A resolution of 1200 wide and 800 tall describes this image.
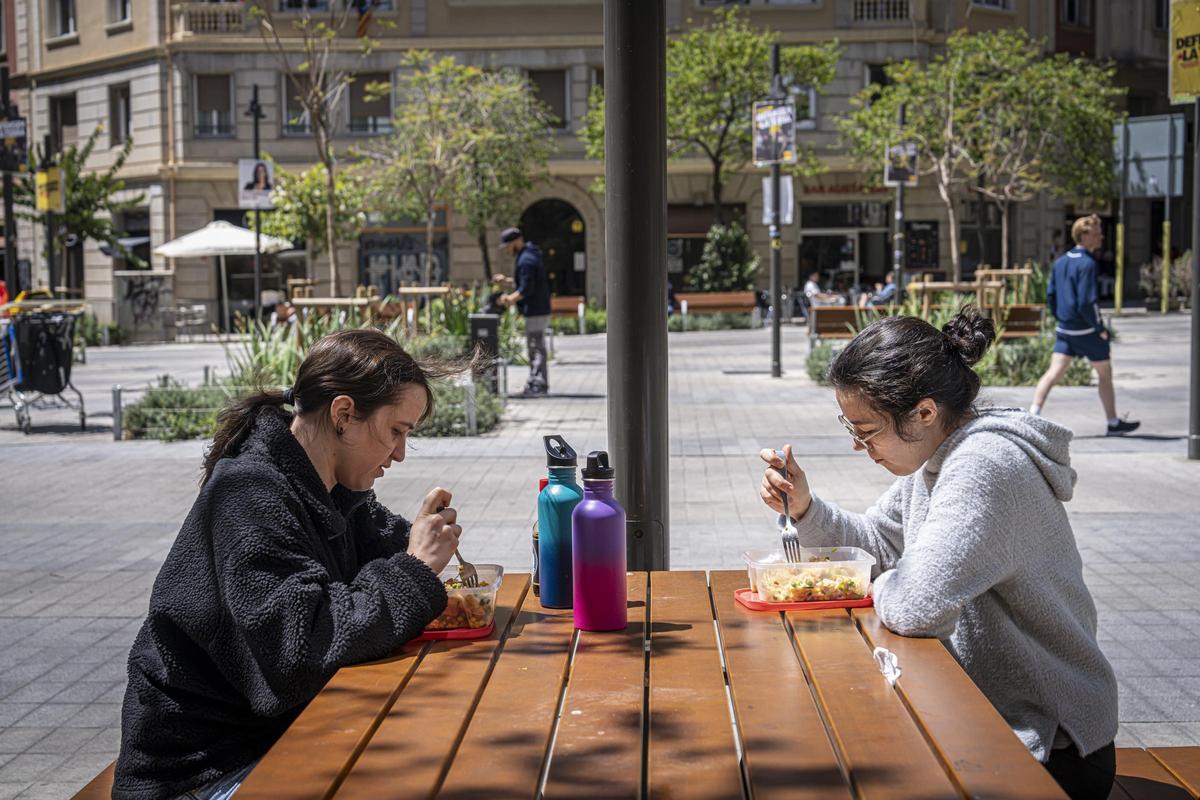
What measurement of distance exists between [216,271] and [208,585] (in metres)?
39.0

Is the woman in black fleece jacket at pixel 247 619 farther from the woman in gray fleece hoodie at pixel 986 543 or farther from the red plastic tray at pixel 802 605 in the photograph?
the woman in gray fleece hoodie at pixel 986 543

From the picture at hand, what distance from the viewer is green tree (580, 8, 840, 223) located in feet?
123

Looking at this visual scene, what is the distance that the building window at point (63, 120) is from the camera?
143ft

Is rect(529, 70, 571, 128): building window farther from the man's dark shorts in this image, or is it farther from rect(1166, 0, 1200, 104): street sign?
rect(1166, 0, 1200, 104): street sign

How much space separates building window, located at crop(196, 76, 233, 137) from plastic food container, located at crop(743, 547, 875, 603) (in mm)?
39323

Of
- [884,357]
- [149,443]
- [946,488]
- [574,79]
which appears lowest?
[149,443]

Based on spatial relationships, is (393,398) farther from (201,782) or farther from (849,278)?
(849,278)

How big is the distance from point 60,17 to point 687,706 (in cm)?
4602

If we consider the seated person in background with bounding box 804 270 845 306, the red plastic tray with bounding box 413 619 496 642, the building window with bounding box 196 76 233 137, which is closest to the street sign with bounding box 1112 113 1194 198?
the seated person in background with bounding box 804 270 845 306

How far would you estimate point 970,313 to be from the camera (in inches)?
126

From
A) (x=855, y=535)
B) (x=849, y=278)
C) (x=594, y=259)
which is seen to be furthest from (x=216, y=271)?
(x=855, y=535)

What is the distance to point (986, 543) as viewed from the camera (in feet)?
9.61

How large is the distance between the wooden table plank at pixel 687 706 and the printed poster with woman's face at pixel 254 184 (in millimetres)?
22412

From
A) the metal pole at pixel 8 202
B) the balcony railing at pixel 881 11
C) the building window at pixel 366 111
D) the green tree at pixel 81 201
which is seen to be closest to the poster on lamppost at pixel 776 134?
the metal pole at pixel 8 202
